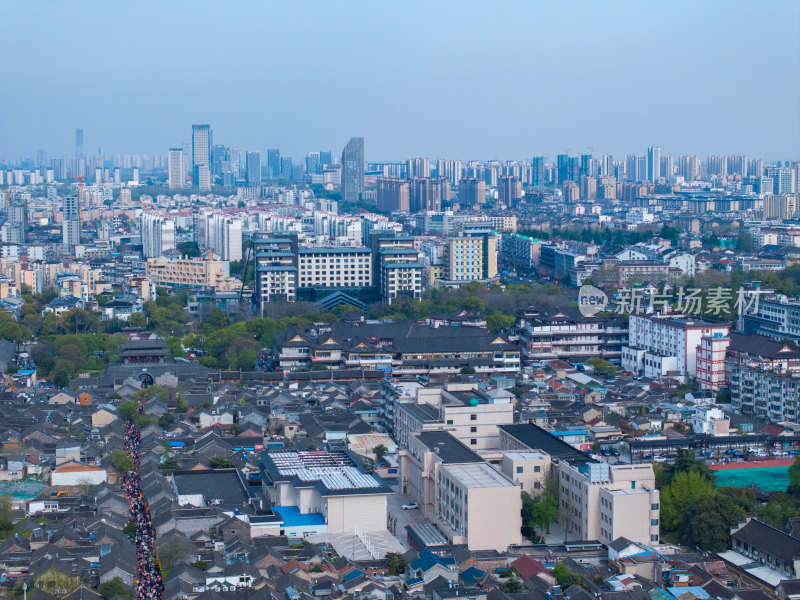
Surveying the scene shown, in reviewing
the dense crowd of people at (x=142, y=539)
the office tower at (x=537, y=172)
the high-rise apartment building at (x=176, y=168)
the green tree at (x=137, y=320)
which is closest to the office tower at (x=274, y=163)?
the high-rise apartment building at (x=176, y=168)

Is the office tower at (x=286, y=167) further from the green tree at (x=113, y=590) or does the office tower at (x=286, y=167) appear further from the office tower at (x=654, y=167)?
the green tree at (x=113, y=590)

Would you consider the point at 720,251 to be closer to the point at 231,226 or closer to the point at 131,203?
the point at 231,226

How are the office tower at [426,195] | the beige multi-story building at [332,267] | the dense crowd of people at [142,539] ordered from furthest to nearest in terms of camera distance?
the office tower at [426,195] < the beige multi-story building at [332,267] < the dense crowd of people at [142,539]

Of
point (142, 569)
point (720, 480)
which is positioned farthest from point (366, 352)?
point (142, 569)

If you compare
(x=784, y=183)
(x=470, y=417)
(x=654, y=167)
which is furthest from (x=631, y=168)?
(x=470, y=417)

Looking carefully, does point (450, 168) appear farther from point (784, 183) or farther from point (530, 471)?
point (530, 471)

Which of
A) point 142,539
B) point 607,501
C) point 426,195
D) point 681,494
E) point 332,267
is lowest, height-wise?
point 142,539
